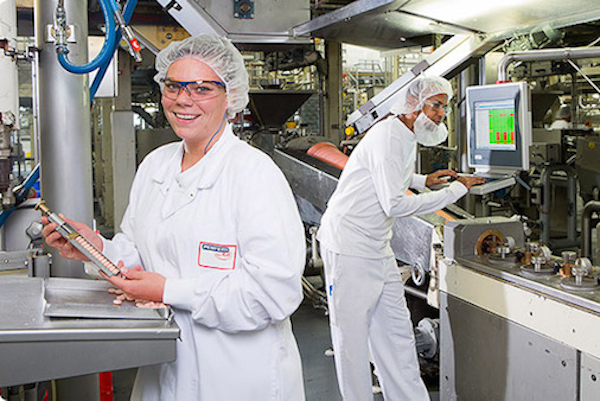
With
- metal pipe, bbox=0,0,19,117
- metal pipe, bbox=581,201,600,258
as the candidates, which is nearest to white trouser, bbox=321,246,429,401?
metal pipe, bbox=0,0,19,117

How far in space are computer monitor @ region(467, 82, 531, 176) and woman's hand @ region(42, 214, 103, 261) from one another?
1.48m

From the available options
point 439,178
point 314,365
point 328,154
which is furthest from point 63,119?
point 328,154

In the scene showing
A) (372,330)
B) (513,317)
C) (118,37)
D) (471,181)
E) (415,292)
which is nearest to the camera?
(118,37)

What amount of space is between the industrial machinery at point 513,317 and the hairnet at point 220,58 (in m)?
1.11

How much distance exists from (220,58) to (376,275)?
4.56 ft

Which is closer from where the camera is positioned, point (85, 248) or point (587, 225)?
point (85, 248)

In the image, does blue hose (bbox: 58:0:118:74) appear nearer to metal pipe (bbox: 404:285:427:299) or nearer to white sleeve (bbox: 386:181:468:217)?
white sleeve (bbox: 386:181:468:217)

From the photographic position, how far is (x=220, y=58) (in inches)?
55.6

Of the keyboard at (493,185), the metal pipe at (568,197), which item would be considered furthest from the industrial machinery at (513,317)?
the metal pipe at (568,197)

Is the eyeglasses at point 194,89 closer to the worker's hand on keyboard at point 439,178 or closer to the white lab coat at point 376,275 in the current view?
the white lab coat at point 376,275

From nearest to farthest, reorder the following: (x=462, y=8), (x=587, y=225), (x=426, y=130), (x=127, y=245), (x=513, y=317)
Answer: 1. (x=127, y=245)
2. (x=513, y=317)
3. (x=426, y=130)
4. (x=462, y=8)
5. (x=587, y=225)

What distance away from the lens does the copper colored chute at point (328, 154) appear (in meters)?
3.79

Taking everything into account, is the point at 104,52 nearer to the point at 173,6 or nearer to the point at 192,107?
the point at 192,107

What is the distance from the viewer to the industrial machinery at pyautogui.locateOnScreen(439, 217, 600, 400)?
1.71 meters
